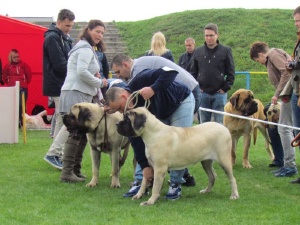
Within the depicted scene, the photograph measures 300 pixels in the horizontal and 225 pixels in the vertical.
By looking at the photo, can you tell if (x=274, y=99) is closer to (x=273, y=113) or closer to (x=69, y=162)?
(x=273, y=113)

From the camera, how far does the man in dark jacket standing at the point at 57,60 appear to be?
815 cm

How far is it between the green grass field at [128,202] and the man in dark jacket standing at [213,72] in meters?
1.06

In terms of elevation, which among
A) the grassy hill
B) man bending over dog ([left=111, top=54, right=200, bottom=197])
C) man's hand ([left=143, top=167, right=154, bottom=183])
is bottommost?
man's hand ([left=143, top=167, right=154, bottom=183])

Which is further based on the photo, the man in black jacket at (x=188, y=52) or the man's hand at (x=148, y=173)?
the man in black jacket at (x=188, y=52)

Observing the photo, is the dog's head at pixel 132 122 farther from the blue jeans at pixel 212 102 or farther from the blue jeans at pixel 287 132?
the blue jeans at pixel 212 102

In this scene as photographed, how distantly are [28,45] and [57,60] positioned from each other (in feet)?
22.7

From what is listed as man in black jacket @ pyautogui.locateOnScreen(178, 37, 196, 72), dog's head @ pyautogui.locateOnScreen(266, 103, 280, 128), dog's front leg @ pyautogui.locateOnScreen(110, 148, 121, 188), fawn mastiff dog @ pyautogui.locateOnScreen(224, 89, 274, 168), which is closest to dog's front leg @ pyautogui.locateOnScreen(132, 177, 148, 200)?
dog's front leg @ pyautogui.locateOnScreen(110, 148, 121, 188)

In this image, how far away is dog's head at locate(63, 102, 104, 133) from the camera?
6734 millimetres

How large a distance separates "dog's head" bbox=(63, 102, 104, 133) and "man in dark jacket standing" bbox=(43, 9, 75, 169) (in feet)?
3.97

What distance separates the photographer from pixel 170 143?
6000mm

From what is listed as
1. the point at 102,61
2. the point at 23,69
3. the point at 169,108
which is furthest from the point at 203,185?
the point at 23,69

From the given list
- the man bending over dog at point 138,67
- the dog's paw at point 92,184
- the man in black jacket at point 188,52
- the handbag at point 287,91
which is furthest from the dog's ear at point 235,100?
the man in black jacket at point 188,52

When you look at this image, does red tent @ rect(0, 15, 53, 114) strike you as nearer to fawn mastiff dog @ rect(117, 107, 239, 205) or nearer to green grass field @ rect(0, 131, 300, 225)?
green grass field @ rect(0, 131, 300, 225)

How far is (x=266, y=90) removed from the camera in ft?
61.0
